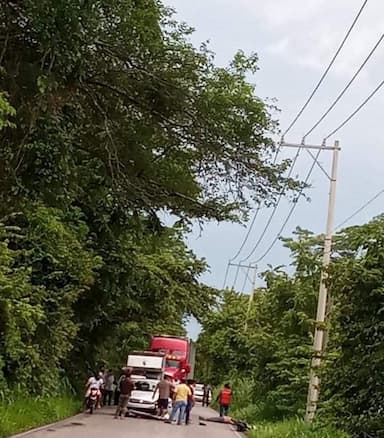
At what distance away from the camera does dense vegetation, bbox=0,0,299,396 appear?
12680 mm

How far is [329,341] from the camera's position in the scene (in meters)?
19.6

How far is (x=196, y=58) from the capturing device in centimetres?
1565

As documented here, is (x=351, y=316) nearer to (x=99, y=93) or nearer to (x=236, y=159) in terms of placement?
(x=236, y=159)

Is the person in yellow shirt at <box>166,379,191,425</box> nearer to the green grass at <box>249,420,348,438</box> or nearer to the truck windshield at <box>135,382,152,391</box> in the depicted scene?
the truck windshield at <box>135,382,152,391</box>

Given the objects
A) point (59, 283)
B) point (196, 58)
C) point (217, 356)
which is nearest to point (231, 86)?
point (196, 58)

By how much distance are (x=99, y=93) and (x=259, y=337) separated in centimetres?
1692

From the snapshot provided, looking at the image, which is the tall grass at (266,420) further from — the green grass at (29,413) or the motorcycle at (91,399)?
the green grass at (29,413)

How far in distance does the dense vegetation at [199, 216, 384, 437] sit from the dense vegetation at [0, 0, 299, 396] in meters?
2.88

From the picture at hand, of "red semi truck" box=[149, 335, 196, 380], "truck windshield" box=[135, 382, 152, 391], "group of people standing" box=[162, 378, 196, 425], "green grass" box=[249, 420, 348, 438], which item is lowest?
"green grass" box=[249, 420, 348, 438]

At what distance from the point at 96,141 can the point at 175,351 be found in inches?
1104

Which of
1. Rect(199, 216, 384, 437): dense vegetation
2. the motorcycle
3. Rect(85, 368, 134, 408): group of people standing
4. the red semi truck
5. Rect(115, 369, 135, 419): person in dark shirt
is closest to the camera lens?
Rect(199, 216, 384, 437): dense vegetation

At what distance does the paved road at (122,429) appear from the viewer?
20677mm

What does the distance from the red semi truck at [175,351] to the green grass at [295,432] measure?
17.4 metres

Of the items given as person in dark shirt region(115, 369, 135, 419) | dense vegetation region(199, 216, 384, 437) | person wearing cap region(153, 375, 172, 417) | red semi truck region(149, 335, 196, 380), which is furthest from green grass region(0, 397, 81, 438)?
red semi truck region(149, 335, 196, 380)
